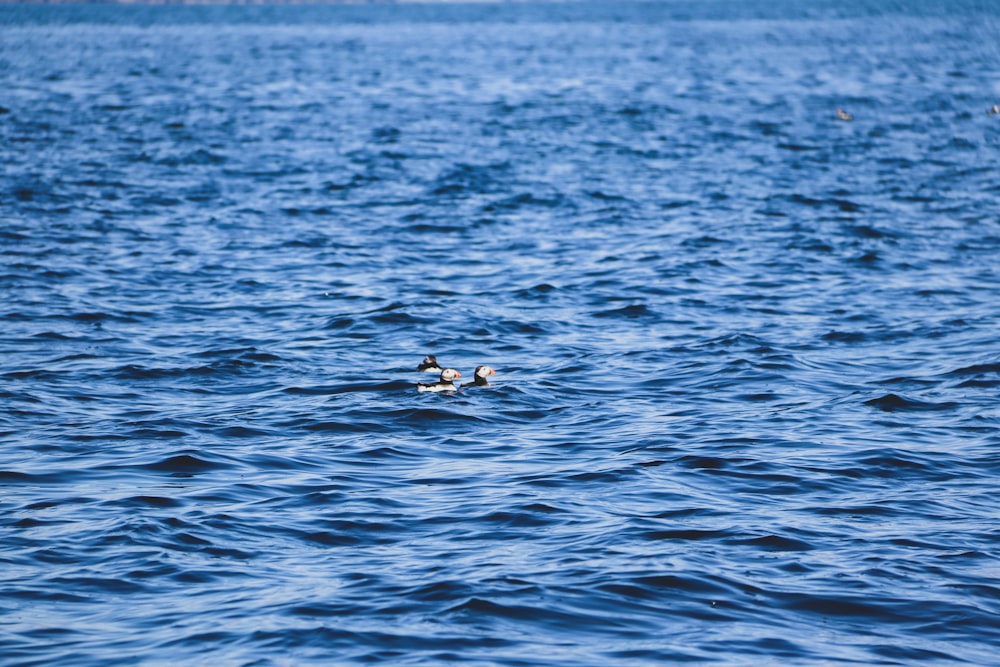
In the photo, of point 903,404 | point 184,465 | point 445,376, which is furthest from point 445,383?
point 903,404

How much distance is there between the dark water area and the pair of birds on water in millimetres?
224

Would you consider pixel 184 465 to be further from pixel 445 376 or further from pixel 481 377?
pixel 481 377

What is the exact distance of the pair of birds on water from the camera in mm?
18797

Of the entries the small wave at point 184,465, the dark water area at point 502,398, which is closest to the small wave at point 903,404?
the dark water area at point 502,398

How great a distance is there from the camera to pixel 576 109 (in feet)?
186

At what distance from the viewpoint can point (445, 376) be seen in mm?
18734

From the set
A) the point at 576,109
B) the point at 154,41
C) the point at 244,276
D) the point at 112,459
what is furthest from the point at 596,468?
the point at 154,41

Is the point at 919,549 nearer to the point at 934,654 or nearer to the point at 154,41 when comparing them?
the point at 934,654

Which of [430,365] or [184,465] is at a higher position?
[430,365]

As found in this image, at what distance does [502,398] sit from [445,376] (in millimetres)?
957

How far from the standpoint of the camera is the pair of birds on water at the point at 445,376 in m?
18.8

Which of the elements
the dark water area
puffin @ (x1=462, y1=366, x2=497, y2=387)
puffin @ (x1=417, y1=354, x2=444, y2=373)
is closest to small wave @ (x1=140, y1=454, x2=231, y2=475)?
the dark water area

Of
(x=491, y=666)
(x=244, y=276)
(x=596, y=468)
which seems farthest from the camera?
(x=244, y=276)

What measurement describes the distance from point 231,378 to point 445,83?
174 feet
